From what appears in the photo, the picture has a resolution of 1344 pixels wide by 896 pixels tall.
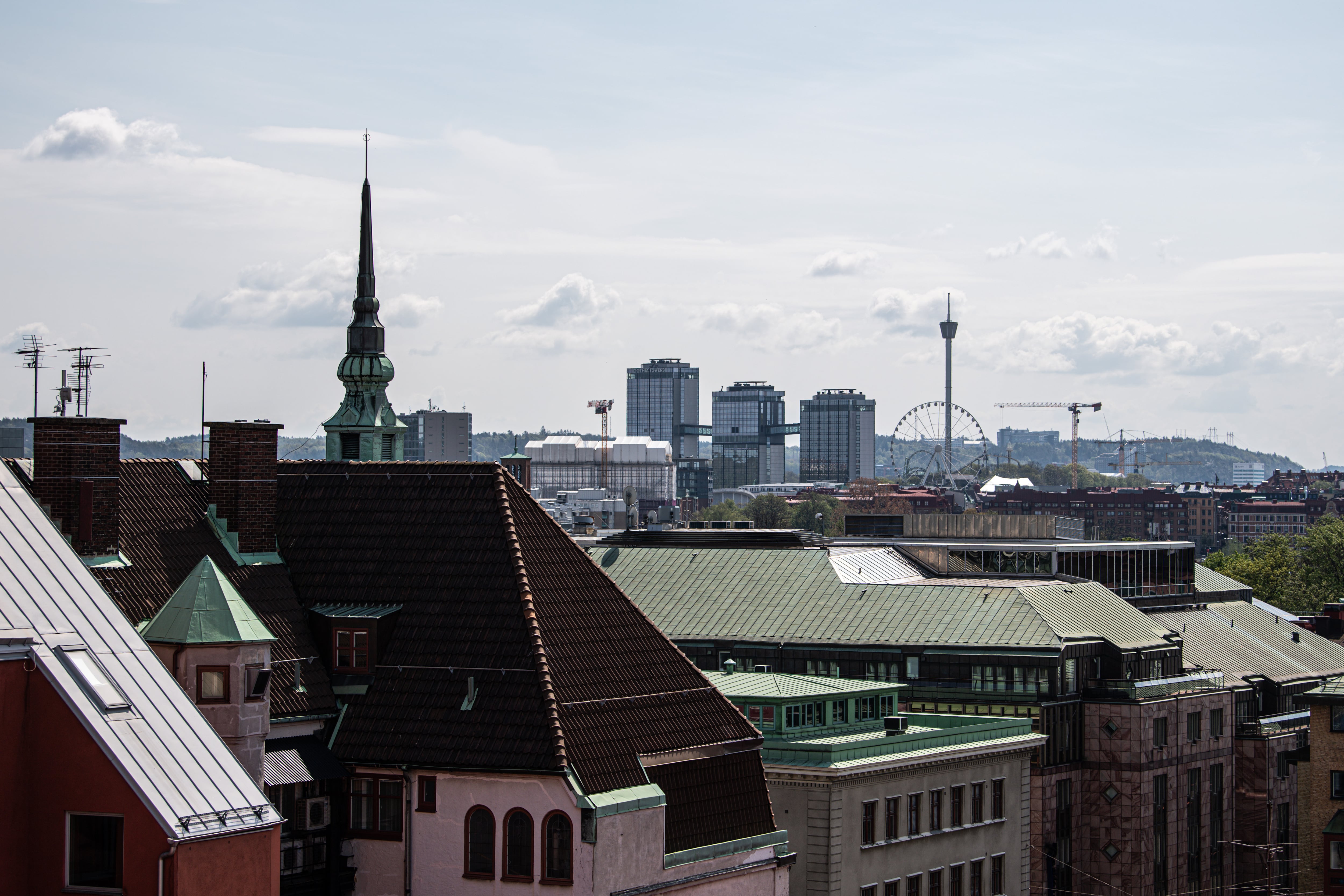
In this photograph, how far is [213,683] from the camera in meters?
52.9

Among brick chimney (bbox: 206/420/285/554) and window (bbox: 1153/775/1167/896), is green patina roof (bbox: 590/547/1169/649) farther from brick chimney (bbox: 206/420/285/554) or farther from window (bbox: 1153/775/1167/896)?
brick chimney (bbox: 206/420/285/554)

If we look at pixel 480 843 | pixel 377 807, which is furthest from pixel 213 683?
pixel 480 843

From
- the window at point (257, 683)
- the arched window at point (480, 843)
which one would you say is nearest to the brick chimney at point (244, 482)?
the window at point (257, 683)

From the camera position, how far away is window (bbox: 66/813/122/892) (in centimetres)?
4016

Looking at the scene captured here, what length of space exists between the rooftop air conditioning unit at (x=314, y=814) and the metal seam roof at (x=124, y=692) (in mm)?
13624

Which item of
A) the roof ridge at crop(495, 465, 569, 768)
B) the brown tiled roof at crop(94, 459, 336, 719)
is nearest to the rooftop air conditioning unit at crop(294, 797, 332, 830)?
the brown tiled roof at crop(94, 459, 336, 719)

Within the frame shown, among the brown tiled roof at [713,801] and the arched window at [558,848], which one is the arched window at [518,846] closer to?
the arched window at [558,848]

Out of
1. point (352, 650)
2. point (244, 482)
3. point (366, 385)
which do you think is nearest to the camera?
point (352, 650)

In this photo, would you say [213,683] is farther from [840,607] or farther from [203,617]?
[840,607]

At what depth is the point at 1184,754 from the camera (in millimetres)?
103500

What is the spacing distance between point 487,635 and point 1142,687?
171ft

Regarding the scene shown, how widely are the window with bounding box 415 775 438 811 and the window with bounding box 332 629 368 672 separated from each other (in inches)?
184

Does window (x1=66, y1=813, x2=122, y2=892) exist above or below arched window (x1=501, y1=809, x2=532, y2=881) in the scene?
above

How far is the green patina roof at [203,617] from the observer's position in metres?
52.6
